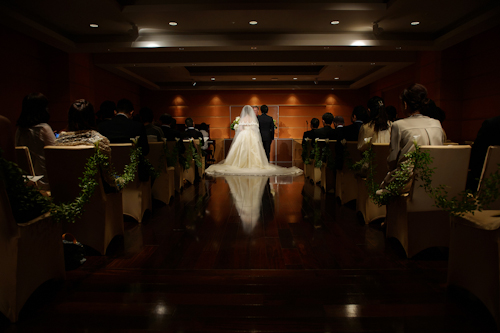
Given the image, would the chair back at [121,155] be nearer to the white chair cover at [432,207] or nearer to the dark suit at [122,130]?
the dark suit at [122,130]

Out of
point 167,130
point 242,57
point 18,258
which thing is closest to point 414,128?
point 18,258

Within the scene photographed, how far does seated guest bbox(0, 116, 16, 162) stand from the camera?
1735 mm

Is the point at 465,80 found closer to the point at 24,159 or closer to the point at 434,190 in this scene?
the point at 434,190

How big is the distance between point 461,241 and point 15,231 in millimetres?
2494

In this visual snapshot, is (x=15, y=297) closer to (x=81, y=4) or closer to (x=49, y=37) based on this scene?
(x=81, y=4)

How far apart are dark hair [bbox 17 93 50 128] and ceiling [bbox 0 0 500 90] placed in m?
3.47

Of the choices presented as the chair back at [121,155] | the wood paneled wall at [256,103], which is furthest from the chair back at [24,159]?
the wood paneled wall at [256,103]

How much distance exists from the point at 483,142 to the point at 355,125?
7.51 ft

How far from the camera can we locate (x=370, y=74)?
10.9 metres

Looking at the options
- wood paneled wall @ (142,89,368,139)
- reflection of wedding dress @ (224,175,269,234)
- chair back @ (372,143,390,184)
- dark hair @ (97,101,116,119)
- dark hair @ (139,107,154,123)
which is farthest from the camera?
wood paneled wall @ (142,89,368,139)

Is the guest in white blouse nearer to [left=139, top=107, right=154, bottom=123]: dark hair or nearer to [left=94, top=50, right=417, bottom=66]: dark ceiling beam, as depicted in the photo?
[left=139, top=107, right=154, bottom=123]: dark hair

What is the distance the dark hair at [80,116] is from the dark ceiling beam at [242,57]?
647 centimetres

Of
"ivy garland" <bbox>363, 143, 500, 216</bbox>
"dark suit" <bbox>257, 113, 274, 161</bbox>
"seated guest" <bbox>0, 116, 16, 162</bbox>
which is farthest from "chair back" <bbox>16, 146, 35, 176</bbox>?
"dark suit" <bbox>257, 113, 274, 161</bbox>

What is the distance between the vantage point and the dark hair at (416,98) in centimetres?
258
